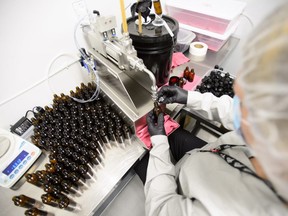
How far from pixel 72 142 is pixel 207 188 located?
626mm

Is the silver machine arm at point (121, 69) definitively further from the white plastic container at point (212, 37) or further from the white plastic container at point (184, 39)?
the white plastic container at point (212, 37)

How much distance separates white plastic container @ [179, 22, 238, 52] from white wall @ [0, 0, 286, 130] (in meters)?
0.70

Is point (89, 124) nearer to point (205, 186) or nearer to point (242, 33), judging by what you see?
point (205, 186)

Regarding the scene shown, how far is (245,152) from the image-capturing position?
63cm

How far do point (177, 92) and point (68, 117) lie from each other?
642 millimetres

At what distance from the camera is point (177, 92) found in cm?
96

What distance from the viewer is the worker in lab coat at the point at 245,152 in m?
0.27

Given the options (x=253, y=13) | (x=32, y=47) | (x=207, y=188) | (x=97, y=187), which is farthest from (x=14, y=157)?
(x=253, y=13)

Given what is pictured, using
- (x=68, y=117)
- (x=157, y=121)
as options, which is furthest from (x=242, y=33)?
(x=68, y=117)

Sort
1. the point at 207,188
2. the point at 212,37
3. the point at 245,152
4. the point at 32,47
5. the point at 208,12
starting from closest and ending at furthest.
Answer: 1. the point at 207,188
2. the point at 245,152
3. the point at 32,47
4. the point at 208,12
5. the point at 212,37

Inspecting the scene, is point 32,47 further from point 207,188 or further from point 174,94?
point 207,188

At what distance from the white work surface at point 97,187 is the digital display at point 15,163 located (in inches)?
3.8

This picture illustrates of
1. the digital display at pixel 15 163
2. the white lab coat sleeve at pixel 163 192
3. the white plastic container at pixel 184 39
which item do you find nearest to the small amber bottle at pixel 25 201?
the digital display at pixel 15 163

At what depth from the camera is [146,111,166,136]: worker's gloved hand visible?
0.82m
